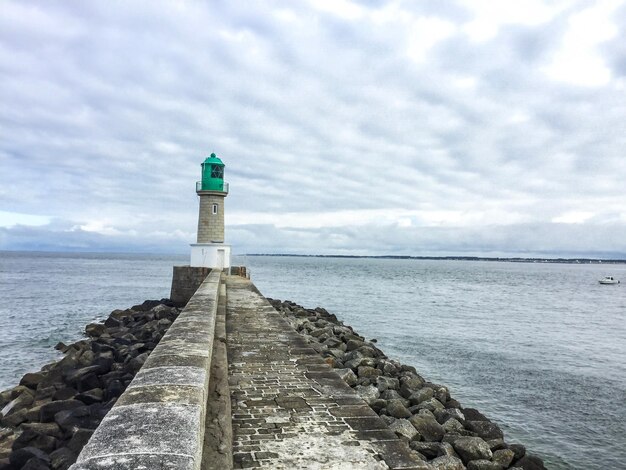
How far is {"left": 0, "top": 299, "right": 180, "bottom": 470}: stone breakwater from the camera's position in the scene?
17.2ft

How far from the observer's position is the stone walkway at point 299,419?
3721 mm

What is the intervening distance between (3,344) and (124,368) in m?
9.59

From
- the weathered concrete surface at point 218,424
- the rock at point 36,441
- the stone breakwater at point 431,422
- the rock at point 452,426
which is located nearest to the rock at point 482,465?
the stone breakwater at point 431,422

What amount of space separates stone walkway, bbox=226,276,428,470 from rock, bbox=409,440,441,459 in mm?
879

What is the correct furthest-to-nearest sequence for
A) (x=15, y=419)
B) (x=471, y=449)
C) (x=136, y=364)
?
(x=136, y=364)
(x=15, y=419)
(x=471, y=449)

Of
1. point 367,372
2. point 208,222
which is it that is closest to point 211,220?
point 208,222

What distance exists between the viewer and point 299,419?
448 centimetres

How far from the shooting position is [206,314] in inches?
304

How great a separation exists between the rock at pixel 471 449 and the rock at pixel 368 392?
1.46m

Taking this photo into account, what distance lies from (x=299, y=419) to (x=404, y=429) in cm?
170

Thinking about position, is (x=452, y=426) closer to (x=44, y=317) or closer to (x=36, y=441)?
(x=36, y=441)

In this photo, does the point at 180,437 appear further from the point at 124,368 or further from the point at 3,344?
the point at 3,344

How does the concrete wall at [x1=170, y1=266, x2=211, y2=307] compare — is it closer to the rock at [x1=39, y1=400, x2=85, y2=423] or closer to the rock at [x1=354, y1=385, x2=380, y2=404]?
the rock at [x1=39, y1=400, x2=85, y2=423]

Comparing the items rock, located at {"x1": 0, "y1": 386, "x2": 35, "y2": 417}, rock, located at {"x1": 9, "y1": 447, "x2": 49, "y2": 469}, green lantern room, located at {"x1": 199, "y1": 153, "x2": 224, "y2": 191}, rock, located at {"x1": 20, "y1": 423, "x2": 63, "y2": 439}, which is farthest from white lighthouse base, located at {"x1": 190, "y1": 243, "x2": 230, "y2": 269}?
rock, located at {"x1": 9, "y1": 447, "x2": 49, "y2": 469}
